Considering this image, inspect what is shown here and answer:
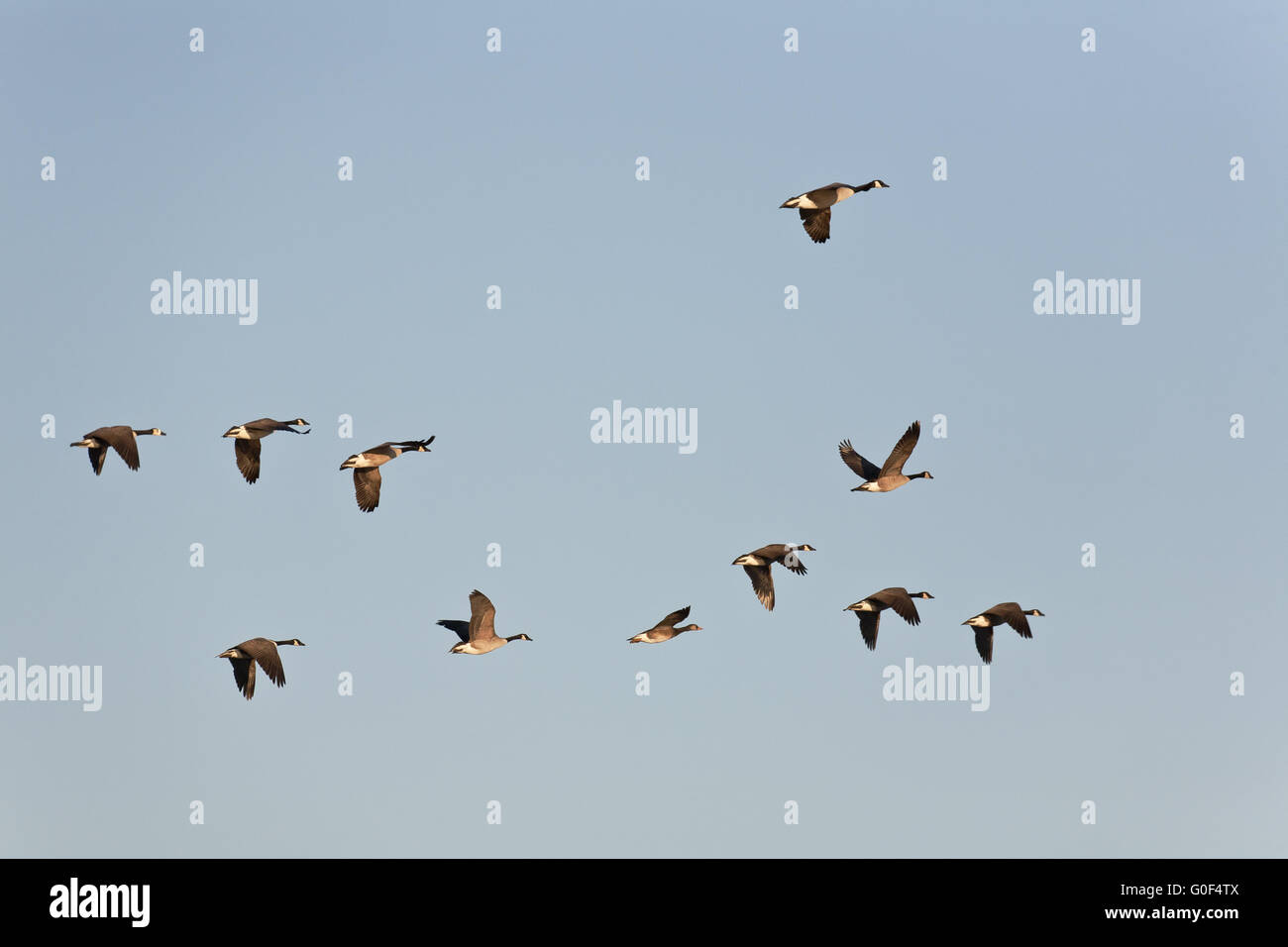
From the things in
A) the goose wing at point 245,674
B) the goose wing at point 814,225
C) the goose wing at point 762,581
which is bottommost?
the goose wing at point 245,674

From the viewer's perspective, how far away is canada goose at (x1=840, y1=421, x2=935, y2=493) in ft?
114

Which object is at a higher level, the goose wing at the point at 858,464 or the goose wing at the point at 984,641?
the goose wing at the point at 858,464

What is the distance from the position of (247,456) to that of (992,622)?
14.4 metres

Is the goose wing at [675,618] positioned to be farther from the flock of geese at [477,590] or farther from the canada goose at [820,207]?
the canada goose at [820,207]

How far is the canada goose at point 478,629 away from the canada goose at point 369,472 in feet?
9.27

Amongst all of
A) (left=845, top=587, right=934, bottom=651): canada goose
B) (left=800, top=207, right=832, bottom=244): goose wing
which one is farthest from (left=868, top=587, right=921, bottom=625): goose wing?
(left=800, top=207, right=832, bottom=244): goose wing

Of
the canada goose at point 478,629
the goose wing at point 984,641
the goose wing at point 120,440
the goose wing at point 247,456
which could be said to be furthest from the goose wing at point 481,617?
the goose wing at point 984,641

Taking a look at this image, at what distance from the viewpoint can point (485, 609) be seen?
34938 millimetres

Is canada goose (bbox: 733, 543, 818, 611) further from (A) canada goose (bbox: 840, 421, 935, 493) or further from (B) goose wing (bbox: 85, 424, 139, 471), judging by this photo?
(B) goose wing (bbox: 85, 424, 139, 471)

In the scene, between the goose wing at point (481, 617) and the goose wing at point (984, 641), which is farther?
the goose wing at point (984, 641)

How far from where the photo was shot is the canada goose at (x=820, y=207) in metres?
34.6
